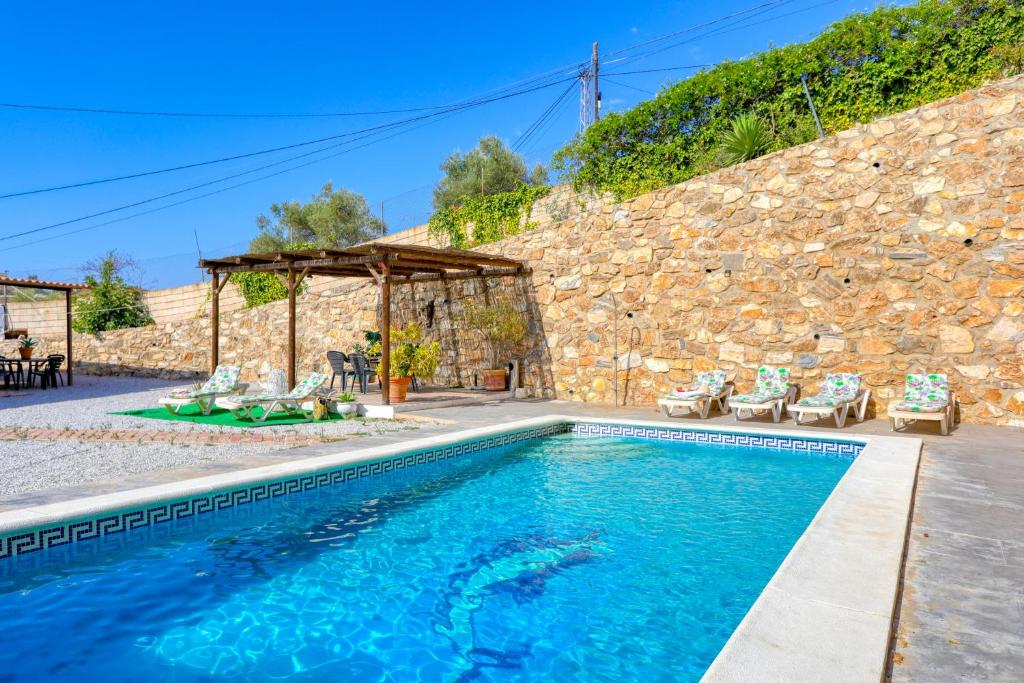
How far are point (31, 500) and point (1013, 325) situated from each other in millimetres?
10015

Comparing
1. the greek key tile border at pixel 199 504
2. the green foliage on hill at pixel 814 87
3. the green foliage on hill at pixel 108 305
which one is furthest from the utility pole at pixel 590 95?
the greek key tile border at pixel 199 504

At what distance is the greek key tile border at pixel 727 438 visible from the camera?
709 cm

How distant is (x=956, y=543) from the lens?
11.4ft

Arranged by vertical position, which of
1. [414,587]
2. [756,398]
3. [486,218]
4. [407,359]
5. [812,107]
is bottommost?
[414,587]

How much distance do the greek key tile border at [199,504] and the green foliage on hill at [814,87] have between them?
25.2 ft

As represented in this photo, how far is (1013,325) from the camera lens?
26.1 ft

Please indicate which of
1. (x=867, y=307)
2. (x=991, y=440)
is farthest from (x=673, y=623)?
(x=867, y=307)

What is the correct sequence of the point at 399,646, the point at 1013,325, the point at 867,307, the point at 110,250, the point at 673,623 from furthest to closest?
the point at 110,250 < the point at 867,307 < the point at 1013,325 < the point at 673,623 < the point at 399,646

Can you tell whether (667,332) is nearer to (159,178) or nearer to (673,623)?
(673,623)

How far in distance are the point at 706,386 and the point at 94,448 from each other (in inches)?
298

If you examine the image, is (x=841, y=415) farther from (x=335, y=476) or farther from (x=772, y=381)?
(x=335, y=476)

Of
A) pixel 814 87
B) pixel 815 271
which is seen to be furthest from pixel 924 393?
pixel 814 87

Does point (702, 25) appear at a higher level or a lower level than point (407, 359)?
higher

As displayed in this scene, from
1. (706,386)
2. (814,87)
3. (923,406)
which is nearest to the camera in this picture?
(923,406)
